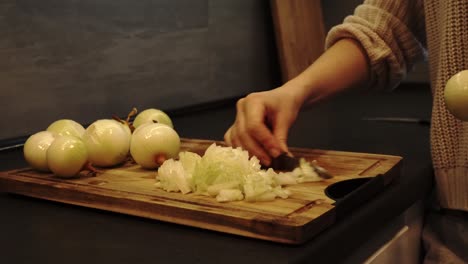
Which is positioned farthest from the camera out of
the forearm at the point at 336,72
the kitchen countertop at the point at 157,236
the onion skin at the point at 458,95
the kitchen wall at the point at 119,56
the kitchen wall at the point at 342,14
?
the kitchen wall at the point at 342,14

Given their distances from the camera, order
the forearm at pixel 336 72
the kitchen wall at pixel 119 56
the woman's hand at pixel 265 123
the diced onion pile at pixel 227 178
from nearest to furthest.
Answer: the diced onion pile at pixel 227 178 < the woman's hand at pixel 265 123 < the forearm at pixel 336 72 < the kitchen wall at pixel 119 56

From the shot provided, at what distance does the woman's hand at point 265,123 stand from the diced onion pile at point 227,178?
0.10 m

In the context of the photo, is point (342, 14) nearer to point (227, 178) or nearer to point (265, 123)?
point (265, 123)

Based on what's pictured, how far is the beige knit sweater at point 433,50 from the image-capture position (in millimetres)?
911

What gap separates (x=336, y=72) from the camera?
1.08 metres

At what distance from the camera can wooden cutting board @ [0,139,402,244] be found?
642 millimetres

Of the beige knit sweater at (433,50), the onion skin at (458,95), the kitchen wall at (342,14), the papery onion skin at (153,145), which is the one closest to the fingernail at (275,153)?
the papery onion skin at (153,145)

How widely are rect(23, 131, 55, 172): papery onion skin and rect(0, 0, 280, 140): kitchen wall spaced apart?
0.30 meters

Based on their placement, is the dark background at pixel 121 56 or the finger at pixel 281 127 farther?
the dark background at pixel 121 56

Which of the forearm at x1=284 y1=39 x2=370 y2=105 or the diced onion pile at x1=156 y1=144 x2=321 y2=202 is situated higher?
the forearm at x1=284 y1=39 x2=370 y2=105

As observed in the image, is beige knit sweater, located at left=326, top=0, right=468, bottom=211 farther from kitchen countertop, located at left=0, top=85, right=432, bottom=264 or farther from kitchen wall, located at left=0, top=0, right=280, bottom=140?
kitchen wall, located at left=0, top=0, right=280, bottom=140

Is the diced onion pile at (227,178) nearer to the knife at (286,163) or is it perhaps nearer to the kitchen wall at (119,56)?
the knife at (286,163)

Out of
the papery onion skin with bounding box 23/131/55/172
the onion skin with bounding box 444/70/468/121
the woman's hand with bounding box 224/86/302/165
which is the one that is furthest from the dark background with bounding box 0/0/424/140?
the onion skin with bounding box 444/70/468/121

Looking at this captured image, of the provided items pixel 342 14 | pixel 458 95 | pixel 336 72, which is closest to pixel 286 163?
pixel 336 72
